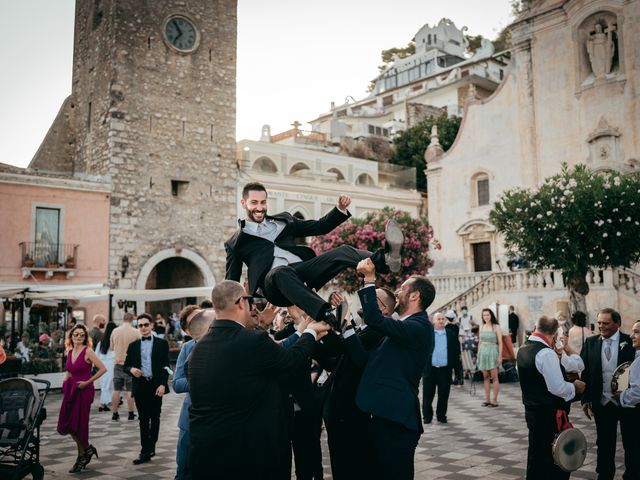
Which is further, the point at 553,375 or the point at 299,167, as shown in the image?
the point at 299,167

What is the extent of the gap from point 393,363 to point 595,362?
3.32 m

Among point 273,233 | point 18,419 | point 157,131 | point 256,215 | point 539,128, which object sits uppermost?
point 539,128

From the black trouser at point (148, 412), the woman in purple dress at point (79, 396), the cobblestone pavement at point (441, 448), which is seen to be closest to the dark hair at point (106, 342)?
the cobblestone pavement at point (441, 448)

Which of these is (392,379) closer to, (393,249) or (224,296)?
(393,249)

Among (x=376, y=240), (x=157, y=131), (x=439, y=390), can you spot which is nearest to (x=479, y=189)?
(x=376, y=240)

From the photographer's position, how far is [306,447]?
18.4 feet

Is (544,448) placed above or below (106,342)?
below

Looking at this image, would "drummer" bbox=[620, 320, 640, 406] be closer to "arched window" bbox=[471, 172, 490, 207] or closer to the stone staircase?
the stone staircase

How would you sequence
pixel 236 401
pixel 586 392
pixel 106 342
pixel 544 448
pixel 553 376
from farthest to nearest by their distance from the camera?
pixel 106 342, pixel 586 392, pixel 544 448, pixel 553 376, pixel 236 401

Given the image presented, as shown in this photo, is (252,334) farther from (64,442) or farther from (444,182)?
(444,182)

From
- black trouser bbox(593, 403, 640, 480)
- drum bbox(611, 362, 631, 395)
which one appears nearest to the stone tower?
black trouser bbox(593, 403, 640, 480)

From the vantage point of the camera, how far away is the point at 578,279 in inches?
707

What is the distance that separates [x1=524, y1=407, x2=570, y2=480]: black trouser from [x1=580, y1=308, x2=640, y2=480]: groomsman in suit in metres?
1.17

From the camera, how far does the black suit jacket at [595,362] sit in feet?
22.1
